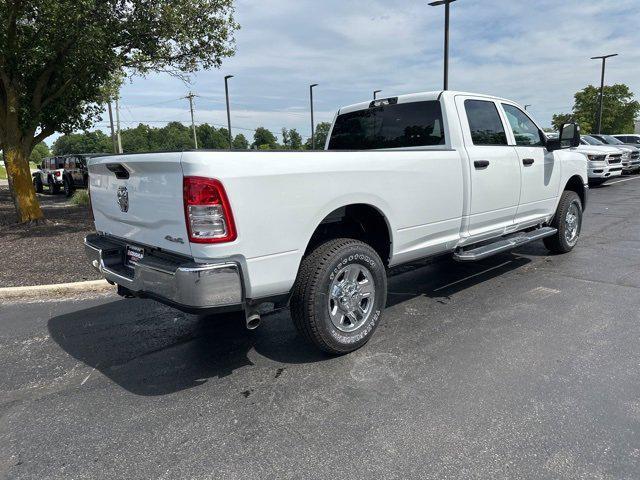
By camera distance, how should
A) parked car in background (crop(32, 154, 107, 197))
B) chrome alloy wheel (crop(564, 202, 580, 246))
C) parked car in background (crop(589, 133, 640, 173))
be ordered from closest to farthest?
chrome alloy wheel (crop(564, 202, 580, 246)), parked car in background (crop(32, 154, 107, 197)), parked car in background (crop(589, 133, 640, 173))

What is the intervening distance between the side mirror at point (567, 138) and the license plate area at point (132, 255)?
4826mm

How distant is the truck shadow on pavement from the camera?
3549mm

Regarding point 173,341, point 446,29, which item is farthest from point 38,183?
point 173,341

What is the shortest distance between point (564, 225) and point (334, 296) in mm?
4400

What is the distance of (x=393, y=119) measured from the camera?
5.08 m

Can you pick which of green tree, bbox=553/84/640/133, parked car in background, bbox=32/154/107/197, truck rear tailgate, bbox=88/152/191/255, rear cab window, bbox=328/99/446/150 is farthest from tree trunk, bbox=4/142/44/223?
green tree, bbox=553/84/640/133

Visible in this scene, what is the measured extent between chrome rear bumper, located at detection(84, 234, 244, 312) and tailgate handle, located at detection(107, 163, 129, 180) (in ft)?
2.05

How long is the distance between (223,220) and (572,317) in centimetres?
330

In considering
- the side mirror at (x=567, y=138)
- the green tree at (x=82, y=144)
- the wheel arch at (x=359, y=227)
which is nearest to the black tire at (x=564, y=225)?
the side mirror at (x=567, y=138)

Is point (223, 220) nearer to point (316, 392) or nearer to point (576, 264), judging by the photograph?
point (316, 392)

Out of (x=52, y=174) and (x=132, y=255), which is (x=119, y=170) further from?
(x=52, y=174)

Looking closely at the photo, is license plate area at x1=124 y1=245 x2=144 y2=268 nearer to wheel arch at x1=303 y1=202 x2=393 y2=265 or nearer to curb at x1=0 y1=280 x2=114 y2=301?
wheel arch at x1=303 y1=202 x2=393 y2=265

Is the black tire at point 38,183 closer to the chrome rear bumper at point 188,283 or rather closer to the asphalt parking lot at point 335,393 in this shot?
the asphalt parking lot at point 335,393

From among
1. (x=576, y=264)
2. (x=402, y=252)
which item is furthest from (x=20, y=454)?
(x=576, y=264)
